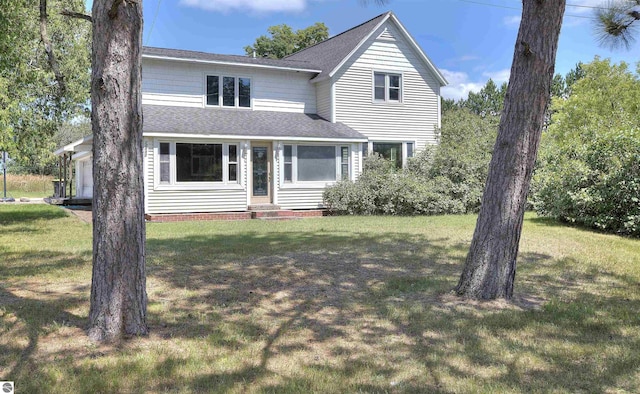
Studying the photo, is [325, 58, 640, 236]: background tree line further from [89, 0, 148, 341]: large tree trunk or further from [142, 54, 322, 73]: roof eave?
[89, 0, 148, 341]: large tree trunk

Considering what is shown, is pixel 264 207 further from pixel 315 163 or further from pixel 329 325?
pixel 329 325

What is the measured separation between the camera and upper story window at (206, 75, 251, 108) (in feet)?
60.2

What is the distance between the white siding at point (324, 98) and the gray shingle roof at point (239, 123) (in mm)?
334

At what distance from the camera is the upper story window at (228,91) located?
18359mm

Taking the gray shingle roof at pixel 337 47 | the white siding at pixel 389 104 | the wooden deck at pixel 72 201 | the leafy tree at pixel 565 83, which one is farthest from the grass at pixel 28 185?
the leafy tree at pixel 565 83

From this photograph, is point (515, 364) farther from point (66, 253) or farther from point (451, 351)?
point (66, 253)

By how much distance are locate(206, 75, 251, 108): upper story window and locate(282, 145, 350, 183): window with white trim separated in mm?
2814

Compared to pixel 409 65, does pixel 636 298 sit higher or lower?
lower

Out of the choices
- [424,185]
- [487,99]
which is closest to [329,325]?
[424,185]

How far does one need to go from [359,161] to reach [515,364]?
1508cm

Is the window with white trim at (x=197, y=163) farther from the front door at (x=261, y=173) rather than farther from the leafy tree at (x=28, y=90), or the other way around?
the leafy tree at (x=28, y=90)

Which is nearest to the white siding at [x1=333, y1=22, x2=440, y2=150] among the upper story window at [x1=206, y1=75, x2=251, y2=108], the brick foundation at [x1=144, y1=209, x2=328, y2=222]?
the upper story window at [x1=206, y1=75, x2=251, y2=108]

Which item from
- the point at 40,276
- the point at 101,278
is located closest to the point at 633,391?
the point at 101,278

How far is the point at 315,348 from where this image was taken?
4.07 meters
